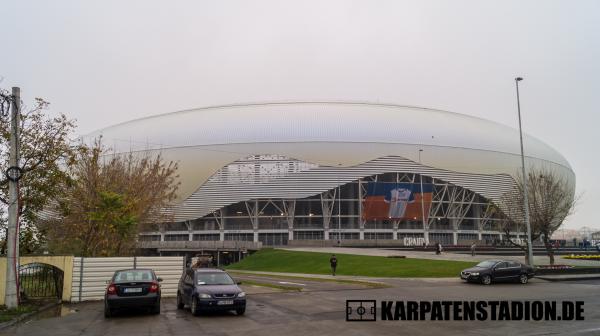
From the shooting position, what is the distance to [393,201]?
7900 centimetres

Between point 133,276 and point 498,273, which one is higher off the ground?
point 133,276

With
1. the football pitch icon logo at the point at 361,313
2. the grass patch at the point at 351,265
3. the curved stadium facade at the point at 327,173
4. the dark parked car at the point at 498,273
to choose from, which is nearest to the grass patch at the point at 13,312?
the football pitch icon logo at the point at 361,313

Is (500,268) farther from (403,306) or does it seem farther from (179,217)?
(179,217)

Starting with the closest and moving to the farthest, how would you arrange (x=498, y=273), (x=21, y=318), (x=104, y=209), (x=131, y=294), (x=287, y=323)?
1. (x=287, y=323)
2. (x=21, y=318)
3. (x=131, y=294)
4. (x=104, y=209)
5. (x=498, y=273)

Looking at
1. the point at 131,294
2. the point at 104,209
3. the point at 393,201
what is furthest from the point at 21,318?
the point at 393,201

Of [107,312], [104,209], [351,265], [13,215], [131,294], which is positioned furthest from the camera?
[351,265]

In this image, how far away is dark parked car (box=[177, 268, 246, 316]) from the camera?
15266mm

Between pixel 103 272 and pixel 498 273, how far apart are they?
20079mm

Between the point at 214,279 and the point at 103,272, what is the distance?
24.4 ft

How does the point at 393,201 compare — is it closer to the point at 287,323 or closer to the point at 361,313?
the point at 361,313

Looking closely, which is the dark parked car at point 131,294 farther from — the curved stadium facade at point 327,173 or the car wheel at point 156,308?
the curved stadium facade at point 327,173

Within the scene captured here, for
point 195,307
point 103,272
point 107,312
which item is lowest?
point 107,312

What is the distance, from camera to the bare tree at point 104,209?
25516 mm

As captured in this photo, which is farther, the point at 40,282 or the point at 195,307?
the point at 40,282
